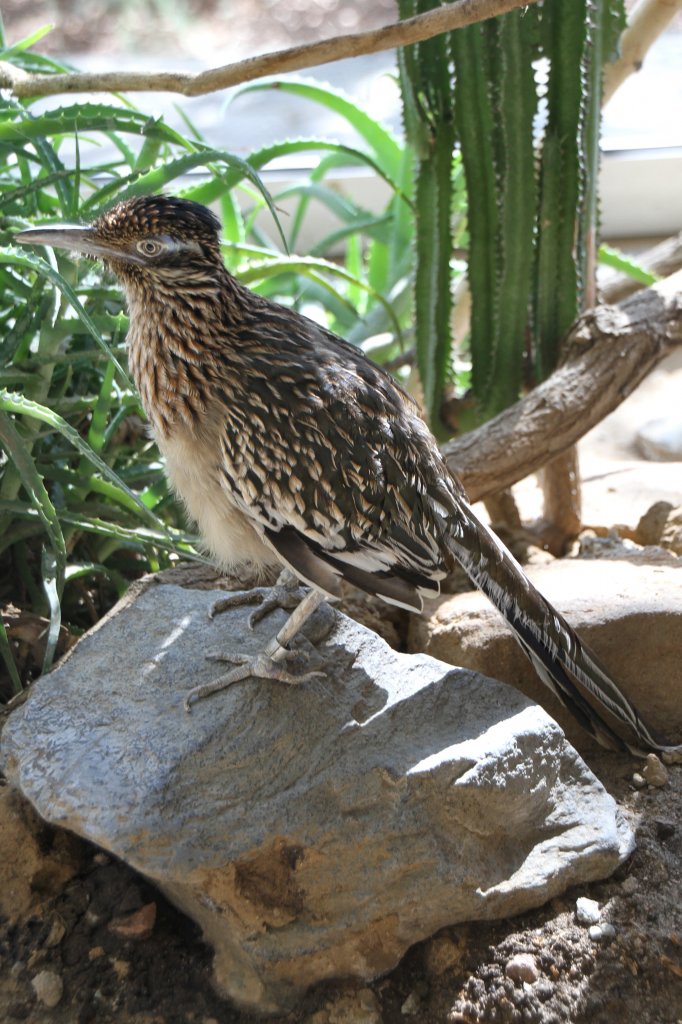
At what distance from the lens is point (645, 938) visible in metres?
2.06

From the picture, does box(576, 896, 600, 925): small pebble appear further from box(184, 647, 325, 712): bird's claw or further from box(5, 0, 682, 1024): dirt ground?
box(184, 647, 325, 712): bird's claw

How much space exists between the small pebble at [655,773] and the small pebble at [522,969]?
0.58m

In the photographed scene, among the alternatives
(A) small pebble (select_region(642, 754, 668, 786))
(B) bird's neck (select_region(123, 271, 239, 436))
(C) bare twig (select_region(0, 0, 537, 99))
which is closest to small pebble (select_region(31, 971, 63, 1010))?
(B) bird's neck (select_region(123, 271, 239, 436))

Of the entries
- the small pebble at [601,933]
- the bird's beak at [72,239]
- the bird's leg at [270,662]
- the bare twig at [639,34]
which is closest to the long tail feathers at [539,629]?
the bird's leg at [270,662]

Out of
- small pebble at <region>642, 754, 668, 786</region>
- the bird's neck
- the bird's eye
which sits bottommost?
small pebble at <region>642, 754, 668, 786</region>

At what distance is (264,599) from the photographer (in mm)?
2627

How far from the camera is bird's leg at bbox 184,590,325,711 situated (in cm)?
225

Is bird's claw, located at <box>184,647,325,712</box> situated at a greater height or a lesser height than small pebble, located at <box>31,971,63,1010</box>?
greater

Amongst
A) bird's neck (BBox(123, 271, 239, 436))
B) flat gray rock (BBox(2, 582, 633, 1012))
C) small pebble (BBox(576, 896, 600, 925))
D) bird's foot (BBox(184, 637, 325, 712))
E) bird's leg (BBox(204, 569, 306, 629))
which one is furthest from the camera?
bird's leg (BBox(204, 569, 306, 629))

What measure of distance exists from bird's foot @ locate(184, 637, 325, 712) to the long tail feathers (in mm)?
446

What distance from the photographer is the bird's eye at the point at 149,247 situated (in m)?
2.30

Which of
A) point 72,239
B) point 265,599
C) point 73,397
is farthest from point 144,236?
point 265,599

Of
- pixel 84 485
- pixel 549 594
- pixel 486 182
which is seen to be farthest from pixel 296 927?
pixel 486 182

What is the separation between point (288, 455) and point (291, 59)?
2.75ft
